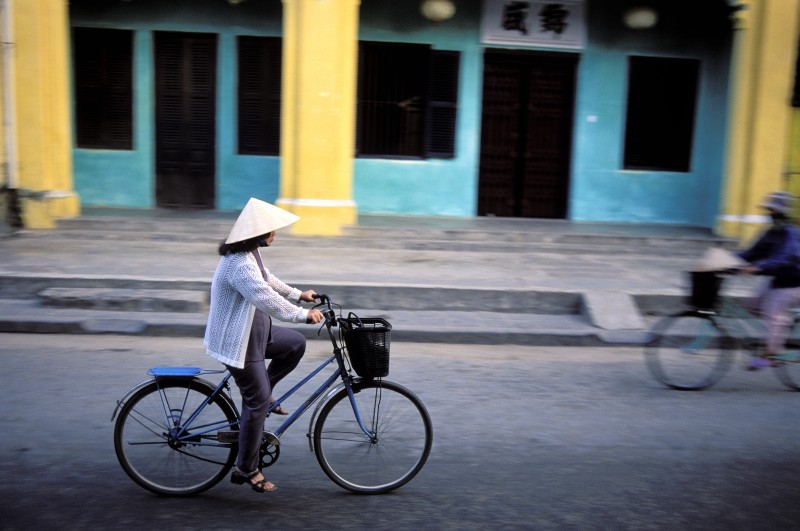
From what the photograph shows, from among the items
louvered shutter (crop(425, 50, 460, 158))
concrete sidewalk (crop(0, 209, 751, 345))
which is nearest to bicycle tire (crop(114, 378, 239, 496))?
concrete sidewalk (crop(0, 209, 751, 345))

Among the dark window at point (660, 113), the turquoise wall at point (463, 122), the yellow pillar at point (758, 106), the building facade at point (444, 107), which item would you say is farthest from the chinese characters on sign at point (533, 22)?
the yellow pillar at point (758, 106)

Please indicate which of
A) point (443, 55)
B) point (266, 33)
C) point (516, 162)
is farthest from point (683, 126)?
point (266, 33)

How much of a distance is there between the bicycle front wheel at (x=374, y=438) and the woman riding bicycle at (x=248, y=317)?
0.37m

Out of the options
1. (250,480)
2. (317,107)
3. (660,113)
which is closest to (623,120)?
(660,113)

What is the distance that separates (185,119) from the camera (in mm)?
13609

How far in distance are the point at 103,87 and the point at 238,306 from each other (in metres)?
10.7

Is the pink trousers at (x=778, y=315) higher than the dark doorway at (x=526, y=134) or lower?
lower

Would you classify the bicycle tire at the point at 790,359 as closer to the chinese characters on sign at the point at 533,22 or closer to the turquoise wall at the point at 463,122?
the turquoise wall at the point at 463,122

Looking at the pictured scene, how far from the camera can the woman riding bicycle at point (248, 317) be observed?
13.6ft

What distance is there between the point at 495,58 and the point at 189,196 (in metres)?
5.93

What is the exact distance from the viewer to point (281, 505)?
14.0ft

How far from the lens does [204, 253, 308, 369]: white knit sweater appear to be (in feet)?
13.5

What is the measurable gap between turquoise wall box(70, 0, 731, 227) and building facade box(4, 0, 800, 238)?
0.03m

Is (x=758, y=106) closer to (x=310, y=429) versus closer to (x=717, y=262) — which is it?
(x=717, y=262)
